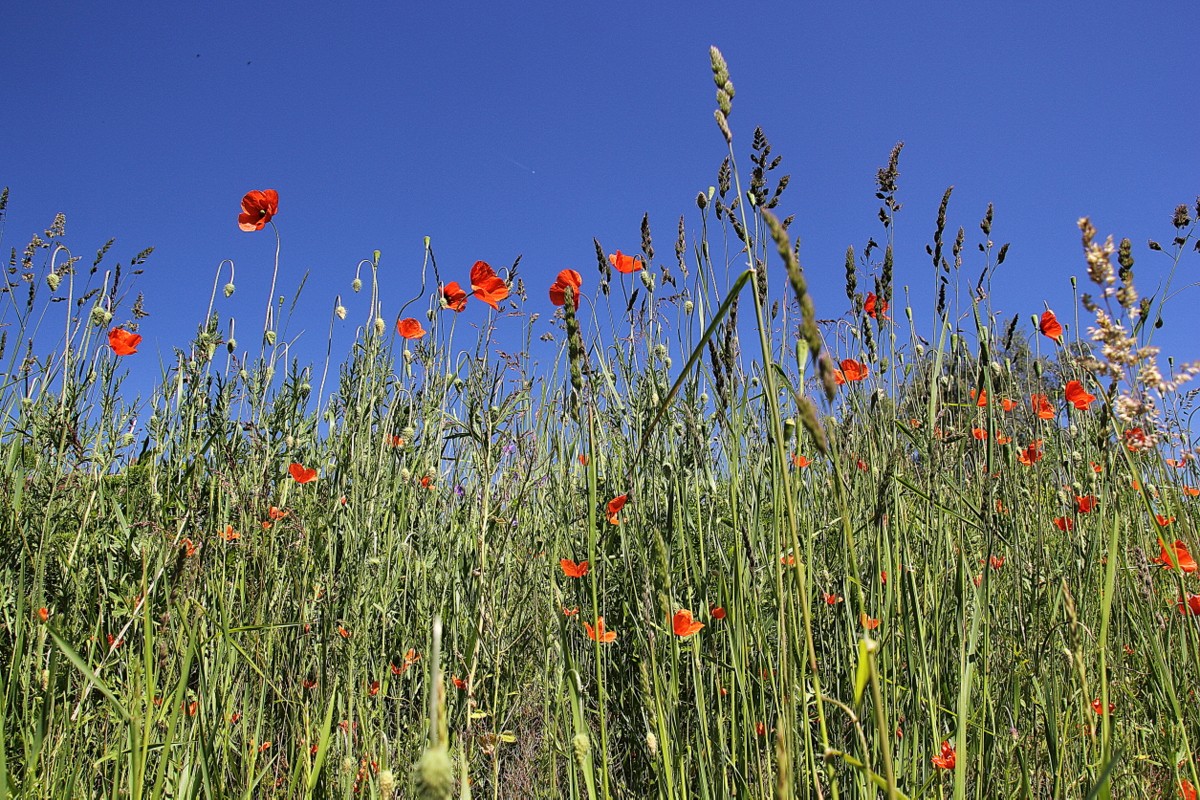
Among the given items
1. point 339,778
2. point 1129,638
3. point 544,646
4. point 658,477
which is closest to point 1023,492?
point 1129,638

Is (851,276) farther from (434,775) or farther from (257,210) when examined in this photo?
(257,210)

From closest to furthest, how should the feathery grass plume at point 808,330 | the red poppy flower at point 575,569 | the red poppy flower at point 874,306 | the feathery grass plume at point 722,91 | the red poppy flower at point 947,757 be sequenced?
1. the feathery grass plume at point 808,330
2. the feathery grass plume at point 722,91
3. the red poppy flower at point 947,757
4. the red poppy flower at point 575,569
5. the red poppy flower at point 874,306

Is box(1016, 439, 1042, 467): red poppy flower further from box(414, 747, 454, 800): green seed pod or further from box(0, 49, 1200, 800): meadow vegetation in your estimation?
box(414, 747, 454, 800): green seed pod

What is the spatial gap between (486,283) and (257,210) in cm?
78

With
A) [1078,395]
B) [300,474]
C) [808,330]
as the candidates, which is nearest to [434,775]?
[808,330]

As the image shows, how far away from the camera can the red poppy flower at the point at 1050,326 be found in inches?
70.1

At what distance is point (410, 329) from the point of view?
234 cm

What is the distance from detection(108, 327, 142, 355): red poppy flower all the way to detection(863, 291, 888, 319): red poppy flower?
6.79 ft

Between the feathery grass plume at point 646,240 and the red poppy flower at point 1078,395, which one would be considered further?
the red poppy flower at point 1078,395

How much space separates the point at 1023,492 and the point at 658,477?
1067 millimetres

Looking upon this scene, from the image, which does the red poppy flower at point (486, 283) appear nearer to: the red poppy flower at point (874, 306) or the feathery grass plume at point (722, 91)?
the red poppy flower at point (874, 306)

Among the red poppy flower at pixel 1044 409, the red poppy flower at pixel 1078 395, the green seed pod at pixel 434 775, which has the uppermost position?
the red poppy flower at pixel 1044 409

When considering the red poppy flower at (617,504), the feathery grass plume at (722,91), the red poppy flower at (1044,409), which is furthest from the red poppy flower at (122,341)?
the red poppy flower at (1044,409)

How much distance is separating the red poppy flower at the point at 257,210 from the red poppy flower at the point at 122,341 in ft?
1.61
